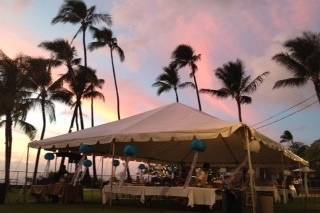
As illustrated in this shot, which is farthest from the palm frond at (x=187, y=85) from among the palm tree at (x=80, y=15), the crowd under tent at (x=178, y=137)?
the crowd under tent at (x=178, y=137)

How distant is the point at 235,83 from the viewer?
4316cm

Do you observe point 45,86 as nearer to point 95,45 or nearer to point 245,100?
point 95,45

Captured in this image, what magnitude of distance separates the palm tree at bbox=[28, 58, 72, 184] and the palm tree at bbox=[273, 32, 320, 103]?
15.7 m

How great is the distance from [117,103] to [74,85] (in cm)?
416

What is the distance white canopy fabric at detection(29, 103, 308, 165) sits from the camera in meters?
13.1

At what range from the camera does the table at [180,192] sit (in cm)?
1285

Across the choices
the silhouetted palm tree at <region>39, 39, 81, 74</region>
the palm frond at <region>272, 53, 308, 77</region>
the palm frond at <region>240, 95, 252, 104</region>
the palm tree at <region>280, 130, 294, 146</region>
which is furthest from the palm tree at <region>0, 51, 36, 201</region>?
the palm tree at <region>280, 130, 294, 146</region>

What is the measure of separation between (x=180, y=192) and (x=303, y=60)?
2249cm

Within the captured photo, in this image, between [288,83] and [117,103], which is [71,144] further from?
[117,103]

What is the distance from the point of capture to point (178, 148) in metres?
19.4

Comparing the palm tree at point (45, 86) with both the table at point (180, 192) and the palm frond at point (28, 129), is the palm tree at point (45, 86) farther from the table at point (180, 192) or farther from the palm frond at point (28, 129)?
the table at point (180, 192)

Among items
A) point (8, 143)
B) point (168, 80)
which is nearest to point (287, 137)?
point (168, 80)

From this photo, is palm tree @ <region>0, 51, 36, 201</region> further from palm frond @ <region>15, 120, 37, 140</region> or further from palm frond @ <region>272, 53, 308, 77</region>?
palm frond @ <region>272, 53, 308, 77</region>

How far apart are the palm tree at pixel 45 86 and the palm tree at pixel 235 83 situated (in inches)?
531
